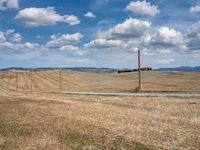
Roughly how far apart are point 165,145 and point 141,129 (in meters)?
4.19

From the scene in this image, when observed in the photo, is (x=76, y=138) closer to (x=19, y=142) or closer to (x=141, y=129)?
(x=19, y=142)

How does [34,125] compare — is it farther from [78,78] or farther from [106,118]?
[78,78]

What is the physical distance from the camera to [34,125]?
2127cm

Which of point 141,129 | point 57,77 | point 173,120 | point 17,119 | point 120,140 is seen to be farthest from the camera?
point 57,77

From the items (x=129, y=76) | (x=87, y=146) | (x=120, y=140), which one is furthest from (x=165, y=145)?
(x=129, y=76)

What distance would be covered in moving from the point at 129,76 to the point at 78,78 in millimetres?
28915

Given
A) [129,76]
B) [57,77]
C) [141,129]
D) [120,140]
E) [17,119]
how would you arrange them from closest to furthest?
1. [120,140]
2. [141,129]
3. [17,119]
4. [57,77]
5. [129,76]

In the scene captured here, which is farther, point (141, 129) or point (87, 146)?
point (141, 129)

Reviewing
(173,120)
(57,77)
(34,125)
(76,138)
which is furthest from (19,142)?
(57,77)

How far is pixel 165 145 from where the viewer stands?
1489 centimetres

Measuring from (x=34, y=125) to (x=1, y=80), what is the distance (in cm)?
11043

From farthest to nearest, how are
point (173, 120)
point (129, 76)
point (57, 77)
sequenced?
point (129, 76), point (57, 77), point (173, 120)

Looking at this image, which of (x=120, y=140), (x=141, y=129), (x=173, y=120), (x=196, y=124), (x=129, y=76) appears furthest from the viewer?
(x=129, y=76)

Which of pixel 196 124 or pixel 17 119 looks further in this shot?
pixel 17 119
